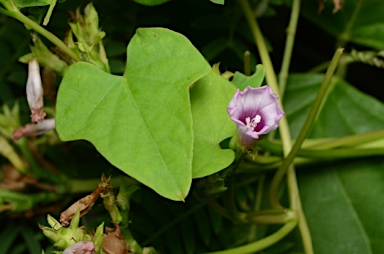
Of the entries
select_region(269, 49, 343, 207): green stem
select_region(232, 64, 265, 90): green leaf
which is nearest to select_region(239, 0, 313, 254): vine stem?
select_region(269, 49, 343, 207): green stem

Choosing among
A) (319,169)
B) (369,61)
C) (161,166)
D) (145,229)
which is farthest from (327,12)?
(161,166)

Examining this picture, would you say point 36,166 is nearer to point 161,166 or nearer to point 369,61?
point 161,166

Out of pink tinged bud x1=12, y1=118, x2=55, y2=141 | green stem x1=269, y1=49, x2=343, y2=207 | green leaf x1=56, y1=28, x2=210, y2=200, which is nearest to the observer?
green leaf x1=56, y1=28, x2=210, y2=200

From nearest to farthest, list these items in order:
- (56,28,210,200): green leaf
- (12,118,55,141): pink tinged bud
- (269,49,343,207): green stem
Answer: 1. (56,28,210,200): green leaf
2. (269,49,343,207): green stem
3. (12,118,55,141): pink tinged bud

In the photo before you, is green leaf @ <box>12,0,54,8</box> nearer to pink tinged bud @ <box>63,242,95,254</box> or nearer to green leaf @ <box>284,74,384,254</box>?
pink tinged bud @ <box>63,242,95,254</box>

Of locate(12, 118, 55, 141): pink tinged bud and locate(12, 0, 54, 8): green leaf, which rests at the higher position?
locate(12, 0, 54, 8): green leaf

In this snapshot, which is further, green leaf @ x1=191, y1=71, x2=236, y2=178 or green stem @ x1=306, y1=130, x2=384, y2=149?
green stem @ x1=306, y1=130, x2=384, y2=149

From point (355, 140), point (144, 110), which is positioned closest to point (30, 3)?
point (144, 110)

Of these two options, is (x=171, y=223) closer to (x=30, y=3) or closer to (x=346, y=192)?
(x=346, y=192)
